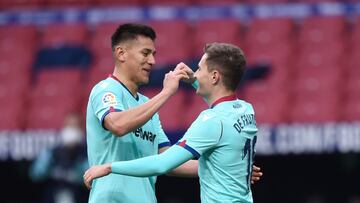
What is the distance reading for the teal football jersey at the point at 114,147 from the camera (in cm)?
516

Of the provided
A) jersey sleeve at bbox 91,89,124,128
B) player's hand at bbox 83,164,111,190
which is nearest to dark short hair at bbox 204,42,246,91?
jersey sleeve at bbox 91,89,124,128

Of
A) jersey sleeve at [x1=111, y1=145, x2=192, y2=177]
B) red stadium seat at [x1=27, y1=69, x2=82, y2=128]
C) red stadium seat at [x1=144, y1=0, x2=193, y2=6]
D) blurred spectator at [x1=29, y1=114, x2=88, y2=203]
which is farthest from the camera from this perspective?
red stadium seat at [x1=144, y1=0, x2=193, y2=6]

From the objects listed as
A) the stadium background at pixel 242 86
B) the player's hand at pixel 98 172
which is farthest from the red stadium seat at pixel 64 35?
the player's hand at pixel 98 172

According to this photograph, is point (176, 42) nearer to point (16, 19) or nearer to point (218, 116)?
point (16, 19)

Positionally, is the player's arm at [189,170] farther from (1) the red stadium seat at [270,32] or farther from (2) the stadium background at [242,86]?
(1) the red stadium seat at [270,32]

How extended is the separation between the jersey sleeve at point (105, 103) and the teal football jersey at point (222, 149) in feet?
1.68

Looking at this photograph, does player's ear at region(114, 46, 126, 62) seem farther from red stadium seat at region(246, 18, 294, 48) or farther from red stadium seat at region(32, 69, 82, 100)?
red stadium seat at region(246, 18, 294, 48)

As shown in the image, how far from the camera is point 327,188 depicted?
35.5 feet

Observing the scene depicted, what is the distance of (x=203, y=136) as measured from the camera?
471 cm

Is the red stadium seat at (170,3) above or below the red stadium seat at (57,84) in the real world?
above

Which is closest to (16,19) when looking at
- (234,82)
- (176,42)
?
(176,42)

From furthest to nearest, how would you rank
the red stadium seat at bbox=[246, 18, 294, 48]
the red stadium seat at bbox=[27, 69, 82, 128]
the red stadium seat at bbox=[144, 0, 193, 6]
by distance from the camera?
the red stadium seat at bbox=[144, 0, 193, 6] < the red stadium seat at bbox=[246, 18, 294, 48] < the red stadium seat at bbox=[27, 69, 82, 128]

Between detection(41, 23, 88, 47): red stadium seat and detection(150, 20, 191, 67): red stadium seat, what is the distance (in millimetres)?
920

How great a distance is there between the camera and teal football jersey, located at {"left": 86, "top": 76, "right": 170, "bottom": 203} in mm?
5156
